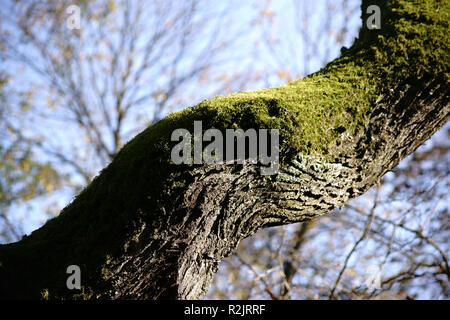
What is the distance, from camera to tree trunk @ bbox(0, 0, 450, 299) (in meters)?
1.93

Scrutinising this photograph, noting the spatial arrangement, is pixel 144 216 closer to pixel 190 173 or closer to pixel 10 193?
pixel 190 173

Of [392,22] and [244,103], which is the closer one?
[244,103]

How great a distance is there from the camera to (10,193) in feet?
29.6

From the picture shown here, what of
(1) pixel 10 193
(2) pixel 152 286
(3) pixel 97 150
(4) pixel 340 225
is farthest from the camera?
(3) pixel 97 150

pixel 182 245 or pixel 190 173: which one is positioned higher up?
pixel 190 173

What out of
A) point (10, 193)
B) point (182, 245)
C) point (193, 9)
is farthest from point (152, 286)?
point (193, 9)

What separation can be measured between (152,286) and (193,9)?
11.0 metres

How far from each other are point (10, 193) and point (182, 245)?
28.5ft

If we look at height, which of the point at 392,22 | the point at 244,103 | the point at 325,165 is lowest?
the point at 325,165

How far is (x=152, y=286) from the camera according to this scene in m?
2.06

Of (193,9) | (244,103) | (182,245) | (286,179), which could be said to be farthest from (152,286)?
(193,9)

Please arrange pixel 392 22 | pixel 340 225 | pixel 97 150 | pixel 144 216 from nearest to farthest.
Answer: pixel 144 216 → pixel 392 22 → pixel 340 225 → pixel 97 150

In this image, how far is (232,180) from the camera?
6.67 feet

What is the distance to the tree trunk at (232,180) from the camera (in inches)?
76.0
